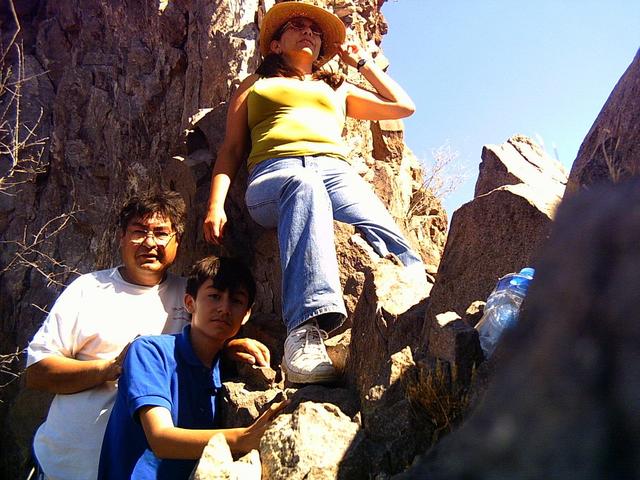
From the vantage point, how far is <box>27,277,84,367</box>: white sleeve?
131 inches

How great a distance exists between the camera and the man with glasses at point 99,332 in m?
3.20

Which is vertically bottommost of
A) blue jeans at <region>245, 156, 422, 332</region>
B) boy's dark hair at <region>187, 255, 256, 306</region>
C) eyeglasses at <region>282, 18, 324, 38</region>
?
boy's dark hair at <region>187, 255, 256, 306</region>

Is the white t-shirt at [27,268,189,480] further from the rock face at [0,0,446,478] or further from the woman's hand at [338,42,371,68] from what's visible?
the woman's hand at [338,42,371,68]

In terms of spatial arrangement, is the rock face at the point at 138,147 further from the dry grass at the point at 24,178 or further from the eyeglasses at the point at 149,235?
the eyeglasses at the point at 149,235

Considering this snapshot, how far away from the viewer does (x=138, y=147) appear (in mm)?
6539

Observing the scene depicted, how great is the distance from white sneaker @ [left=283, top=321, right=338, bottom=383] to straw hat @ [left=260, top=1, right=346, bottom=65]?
2434mm

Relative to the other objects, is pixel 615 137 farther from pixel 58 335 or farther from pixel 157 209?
pixel 58 335

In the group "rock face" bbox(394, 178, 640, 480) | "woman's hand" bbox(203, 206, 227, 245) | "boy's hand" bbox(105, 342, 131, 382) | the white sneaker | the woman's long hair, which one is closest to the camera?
"rock face" bbox(394, 178, 640, 480)

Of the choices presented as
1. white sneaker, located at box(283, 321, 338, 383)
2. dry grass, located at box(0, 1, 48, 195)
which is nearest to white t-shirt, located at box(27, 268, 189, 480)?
white sneaker, located at box(283, 321, 338, 383)

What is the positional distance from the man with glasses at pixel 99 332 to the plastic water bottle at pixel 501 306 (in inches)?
49.3

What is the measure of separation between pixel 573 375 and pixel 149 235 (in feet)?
11.2

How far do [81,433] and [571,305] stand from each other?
121 inches

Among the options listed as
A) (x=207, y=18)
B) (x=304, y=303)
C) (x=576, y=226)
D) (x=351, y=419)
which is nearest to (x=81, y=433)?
(x=304, y=303)

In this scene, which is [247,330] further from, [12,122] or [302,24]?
[12,122]
